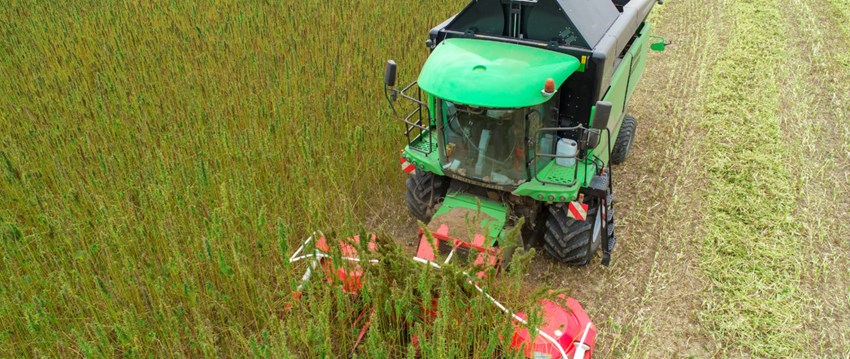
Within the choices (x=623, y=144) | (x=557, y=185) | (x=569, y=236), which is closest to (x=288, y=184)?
(x=557, y=185)

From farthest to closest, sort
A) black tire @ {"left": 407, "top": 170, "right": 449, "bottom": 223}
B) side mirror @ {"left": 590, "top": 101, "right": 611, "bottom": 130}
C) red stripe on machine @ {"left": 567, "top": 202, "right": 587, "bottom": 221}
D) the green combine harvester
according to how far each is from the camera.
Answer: black tire @ {"left": 407, "top": 170, "right": 449, "bottom": 223} < red stripe on machine @ {"left": 567, "top": 202, "right": 587, "bottom": 221} < the green combine harvester < side mirror @ {"left": 590, "top": 101, "right": 611, "bottom": 130}

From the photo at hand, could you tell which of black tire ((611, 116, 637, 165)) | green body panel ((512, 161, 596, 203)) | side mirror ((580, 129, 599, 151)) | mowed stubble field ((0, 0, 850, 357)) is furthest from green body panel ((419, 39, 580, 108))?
black tire ((611, 116, 637, 165))

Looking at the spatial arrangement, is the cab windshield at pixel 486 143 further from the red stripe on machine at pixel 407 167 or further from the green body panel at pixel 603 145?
the red stripe on machine at pixel 407 167

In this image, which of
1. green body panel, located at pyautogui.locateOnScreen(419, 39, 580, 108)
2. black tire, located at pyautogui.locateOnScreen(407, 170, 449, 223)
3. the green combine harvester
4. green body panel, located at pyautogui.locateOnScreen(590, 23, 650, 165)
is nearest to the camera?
green body panel, located at pyautogui.locateOnScreen(419, 39, 580, 108)

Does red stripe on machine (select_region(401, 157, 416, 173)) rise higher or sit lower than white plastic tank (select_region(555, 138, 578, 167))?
lower

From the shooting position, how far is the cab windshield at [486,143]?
3.82 metres

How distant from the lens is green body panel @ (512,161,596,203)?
390cm

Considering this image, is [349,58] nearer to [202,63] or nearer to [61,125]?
[202,63]

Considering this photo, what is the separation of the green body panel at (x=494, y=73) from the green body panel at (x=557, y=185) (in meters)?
0.65

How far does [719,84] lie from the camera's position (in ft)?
24.8

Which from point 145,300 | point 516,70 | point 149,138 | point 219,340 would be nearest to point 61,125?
point 149,138

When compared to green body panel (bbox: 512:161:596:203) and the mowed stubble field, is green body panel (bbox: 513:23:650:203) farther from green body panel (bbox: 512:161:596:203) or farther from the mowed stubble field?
the mowed stubble field

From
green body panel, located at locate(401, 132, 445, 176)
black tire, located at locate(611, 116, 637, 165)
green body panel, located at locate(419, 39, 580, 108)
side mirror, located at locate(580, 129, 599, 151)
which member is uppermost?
green body panel, located at locate(419, 39, 580, 108)

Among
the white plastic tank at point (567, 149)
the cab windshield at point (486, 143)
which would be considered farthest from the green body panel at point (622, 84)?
the cab windshield at point (486, 143)
